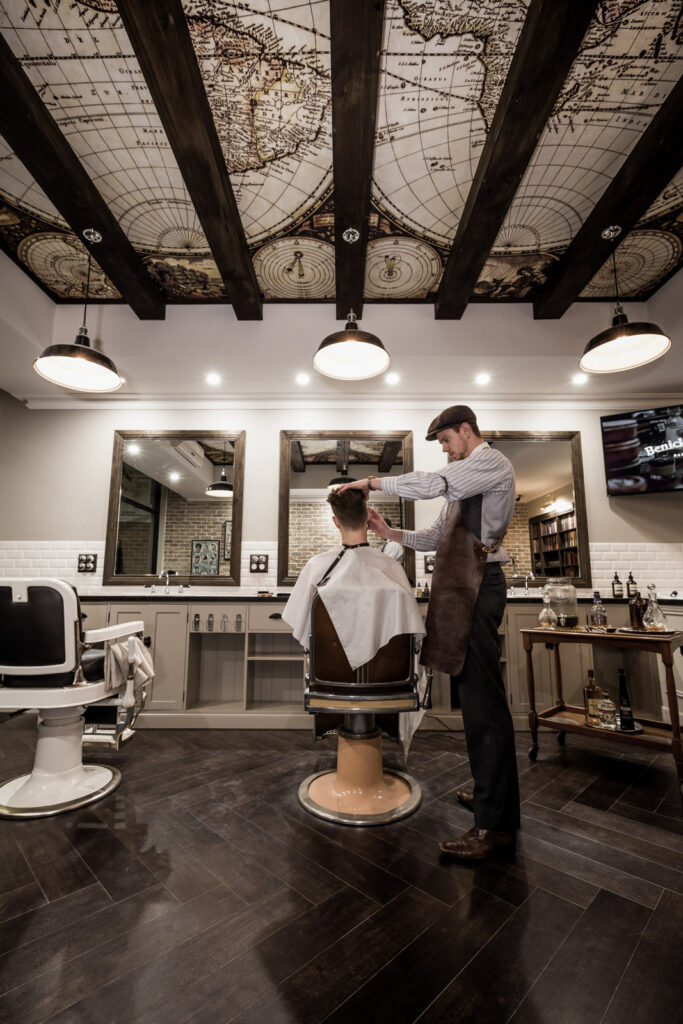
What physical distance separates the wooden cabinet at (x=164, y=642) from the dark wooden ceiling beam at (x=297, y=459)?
1.44 m

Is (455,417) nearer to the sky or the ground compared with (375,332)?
nearer to the ground

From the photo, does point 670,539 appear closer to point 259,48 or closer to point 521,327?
point 521,327

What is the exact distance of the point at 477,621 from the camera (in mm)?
1727

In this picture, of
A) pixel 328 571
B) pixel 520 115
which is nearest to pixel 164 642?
pixel 328 571

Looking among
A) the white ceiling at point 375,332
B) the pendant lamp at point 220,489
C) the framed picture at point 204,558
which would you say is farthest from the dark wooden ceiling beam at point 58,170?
the framed picture at point 204,558

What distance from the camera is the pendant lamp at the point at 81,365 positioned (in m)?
2.92

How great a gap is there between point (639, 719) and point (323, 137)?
141 inches

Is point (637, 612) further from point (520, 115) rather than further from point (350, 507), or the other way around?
point (520, 115)

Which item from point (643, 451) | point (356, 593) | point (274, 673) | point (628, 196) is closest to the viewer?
point (356, 593)

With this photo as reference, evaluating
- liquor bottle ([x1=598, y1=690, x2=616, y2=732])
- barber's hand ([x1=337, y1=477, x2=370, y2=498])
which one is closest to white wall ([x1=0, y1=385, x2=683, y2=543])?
liquor bottle ([x1=598, y1=690, x2=616, y2=732])

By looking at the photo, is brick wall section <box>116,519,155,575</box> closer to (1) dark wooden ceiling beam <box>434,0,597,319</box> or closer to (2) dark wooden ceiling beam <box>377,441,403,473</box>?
(2) dark wooden ceiling beam <box>377,441,403,473</box>

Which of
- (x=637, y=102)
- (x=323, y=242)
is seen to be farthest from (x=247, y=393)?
(x=637, y=102)

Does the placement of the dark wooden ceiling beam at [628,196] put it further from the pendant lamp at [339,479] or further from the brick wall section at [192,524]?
the brick wall section at [192,524]

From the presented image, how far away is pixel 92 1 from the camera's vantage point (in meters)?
1.87
